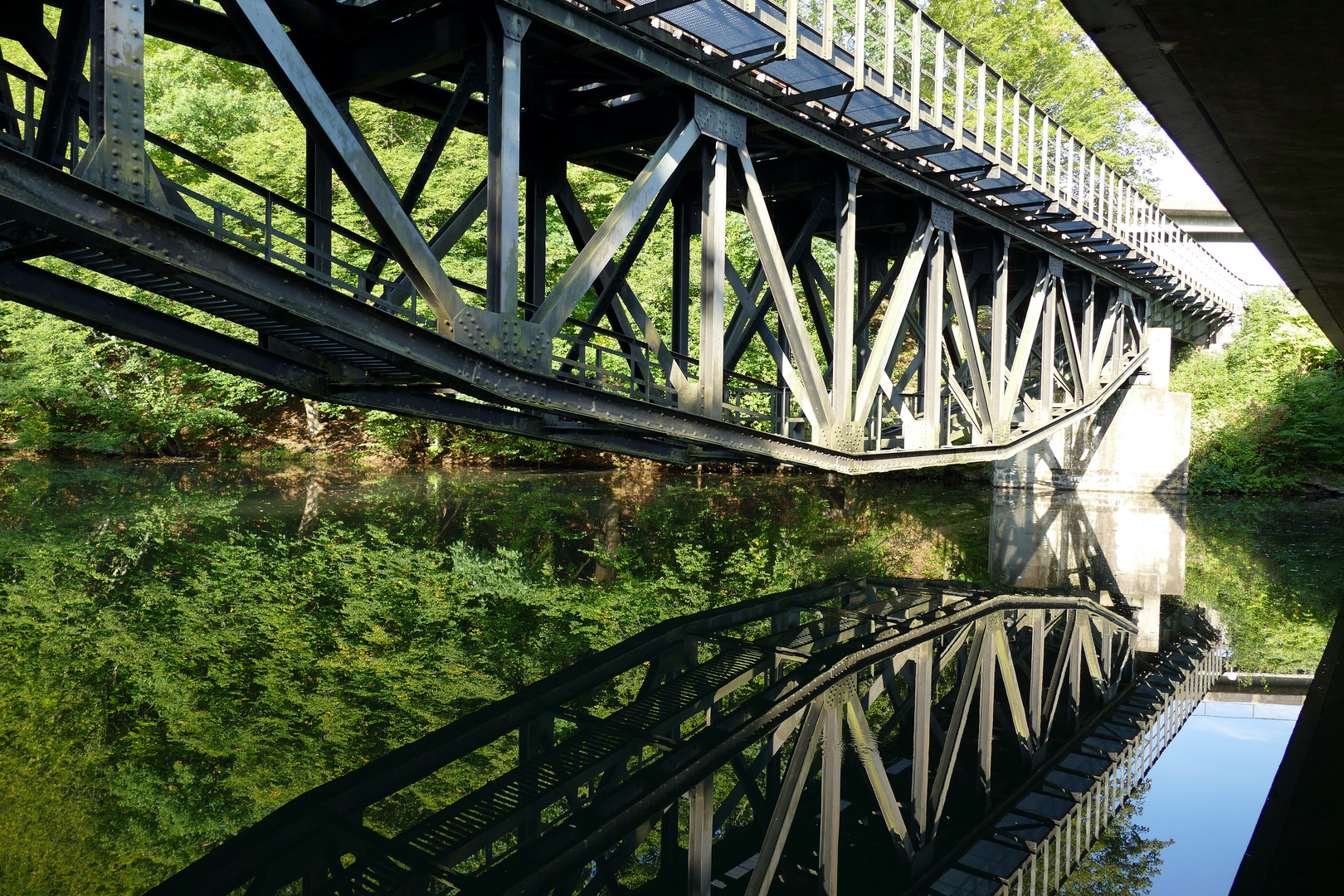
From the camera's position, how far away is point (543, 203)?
13938mm

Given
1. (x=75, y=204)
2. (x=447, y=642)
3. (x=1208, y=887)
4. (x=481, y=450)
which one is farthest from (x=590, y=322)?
(x=481, y=450)

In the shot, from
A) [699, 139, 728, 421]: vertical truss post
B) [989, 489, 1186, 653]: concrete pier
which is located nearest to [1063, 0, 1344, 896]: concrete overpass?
[699, 139, 728, 421]: vertical truss post

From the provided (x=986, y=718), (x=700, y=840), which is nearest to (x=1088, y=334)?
(x=986, y=718)

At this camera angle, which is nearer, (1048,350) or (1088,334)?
(1048,350)

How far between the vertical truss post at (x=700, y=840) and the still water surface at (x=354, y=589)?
7.82ft

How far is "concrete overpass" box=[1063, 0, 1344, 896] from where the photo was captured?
502 cm

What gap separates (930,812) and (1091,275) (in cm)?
2014

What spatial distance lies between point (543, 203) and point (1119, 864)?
1075 centimetres

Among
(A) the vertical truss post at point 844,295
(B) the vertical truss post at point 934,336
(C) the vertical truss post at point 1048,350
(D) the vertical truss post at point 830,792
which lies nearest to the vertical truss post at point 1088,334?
(C) the vertical truss post at point 1048,350

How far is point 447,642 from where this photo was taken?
35.7ft

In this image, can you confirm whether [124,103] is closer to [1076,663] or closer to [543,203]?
[543,203]

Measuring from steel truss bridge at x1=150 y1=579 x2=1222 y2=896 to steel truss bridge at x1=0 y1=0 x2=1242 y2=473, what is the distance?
280 cm

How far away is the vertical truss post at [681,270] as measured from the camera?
14039 mm

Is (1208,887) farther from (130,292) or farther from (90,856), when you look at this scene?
(130,292)
